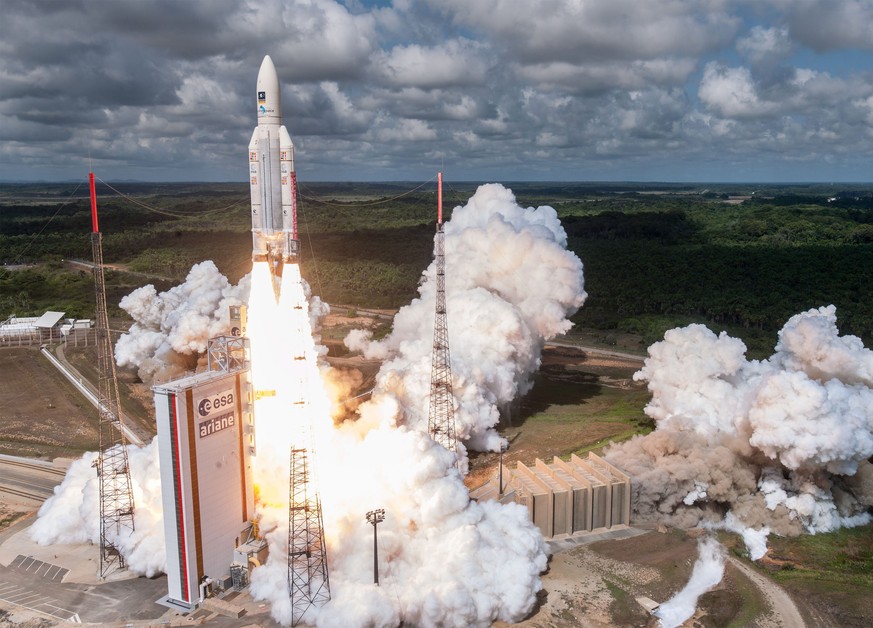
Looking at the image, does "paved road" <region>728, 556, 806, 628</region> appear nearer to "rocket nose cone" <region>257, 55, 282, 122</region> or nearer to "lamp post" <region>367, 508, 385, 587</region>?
"lamp post" <region>367, 508, 385, 587</region>

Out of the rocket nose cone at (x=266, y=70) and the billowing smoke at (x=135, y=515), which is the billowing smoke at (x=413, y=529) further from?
the rocket nose cone at (x=266, y=70)

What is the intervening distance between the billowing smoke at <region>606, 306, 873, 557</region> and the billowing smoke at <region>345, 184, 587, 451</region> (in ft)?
29.8

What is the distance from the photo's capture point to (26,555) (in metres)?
34.9

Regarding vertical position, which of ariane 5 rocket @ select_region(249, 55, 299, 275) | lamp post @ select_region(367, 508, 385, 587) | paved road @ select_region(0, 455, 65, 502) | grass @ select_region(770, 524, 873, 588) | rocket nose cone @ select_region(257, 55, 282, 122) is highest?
rocket nose cone @ select_region(257, 55, 282, 122)

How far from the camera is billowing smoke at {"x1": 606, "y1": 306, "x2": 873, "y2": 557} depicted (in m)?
36.7

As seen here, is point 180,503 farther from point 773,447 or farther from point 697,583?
point 773,447

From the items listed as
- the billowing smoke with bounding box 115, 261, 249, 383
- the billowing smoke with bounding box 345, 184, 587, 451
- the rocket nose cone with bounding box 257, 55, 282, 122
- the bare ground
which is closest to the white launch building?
the rocket nose cone with bounding box 257, 55, 282, 122

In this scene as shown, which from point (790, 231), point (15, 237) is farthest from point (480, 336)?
point (15, 237)

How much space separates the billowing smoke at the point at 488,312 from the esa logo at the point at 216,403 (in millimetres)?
13533

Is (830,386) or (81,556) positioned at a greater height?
(830,386)

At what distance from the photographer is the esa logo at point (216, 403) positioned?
30.0m

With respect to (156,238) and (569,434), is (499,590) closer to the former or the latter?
(569,434)

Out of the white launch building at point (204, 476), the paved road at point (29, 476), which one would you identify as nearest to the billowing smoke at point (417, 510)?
the white launch building at point (204, 476)

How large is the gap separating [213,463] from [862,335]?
68378mm
